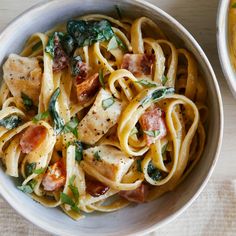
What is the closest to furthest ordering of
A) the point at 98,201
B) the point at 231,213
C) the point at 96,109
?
the point at 96,109, the point at 98,201, the point at 231,213

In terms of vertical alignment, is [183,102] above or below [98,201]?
above

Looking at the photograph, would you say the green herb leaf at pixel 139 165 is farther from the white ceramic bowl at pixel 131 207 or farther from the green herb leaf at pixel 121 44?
the green herb leaf at pixel 121 44

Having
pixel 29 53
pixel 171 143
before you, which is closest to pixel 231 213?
pixel 171 143

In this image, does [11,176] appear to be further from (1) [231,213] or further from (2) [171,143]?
(1) [231,213]

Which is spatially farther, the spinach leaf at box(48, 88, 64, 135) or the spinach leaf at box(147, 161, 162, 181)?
the spinach leaf at box(147, 161, 162, 181)

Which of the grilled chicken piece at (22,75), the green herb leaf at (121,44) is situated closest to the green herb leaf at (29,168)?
the grilled chicken piece at (22,75)

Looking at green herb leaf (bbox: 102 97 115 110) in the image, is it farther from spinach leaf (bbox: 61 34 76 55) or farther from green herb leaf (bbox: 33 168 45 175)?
green herb leaf (bbox: 33 168 45 175)

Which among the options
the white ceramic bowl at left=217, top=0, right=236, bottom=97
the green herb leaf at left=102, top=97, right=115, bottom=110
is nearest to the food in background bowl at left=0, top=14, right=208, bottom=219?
the green herb leaf at left=102, top=97, right=115, bottom=110
